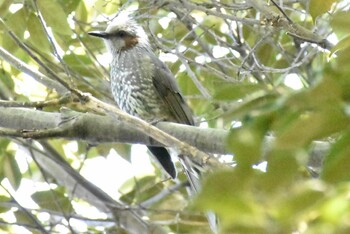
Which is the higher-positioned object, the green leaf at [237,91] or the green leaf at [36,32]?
the green leaf at [36,32]

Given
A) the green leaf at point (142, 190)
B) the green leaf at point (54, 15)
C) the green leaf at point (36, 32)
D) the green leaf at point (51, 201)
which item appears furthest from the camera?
the green leaf at point (142, 190)

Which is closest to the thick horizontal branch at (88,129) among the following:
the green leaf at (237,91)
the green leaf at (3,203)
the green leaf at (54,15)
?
the green leaf at (54,15)

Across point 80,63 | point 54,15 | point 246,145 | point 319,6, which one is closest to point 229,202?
point 246,145

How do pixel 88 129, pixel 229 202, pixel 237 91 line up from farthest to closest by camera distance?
pixel 88 129, pixel 237 91, pixel 229 202

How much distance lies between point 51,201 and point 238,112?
10.9 ft

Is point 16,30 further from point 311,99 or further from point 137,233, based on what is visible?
point 311,99

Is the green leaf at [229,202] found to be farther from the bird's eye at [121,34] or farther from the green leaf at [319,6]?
the bird's eye at [121,34]

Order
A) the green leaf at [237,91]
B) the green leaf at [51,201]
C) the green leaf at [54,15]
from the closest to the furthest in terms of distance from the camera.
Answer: the green leaf at [237,91]
the green leaf at [54,15]
the green leaf at [51,201]

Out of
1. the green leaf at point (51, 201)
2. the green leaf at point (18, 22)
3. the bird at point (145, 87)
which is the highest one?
the green leaf at point (18, 22)

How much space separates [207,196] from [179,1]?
2606mm

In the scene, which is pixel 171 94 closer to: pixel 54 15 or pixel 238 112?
pixel 54 15

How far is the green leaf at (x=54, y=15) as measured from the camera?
308 centimetres

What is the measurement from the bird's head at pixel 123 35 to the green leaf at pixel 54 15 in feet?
3.87

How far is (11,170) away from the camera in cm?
394
